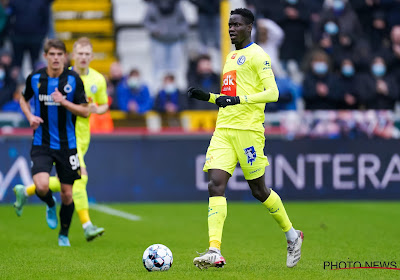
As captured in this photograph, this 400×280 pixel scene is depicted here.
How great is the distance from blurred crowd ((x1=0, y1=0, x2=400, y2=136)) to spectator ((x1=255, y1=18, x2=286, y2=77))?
21 mm

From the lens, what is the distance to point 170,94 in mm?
16844

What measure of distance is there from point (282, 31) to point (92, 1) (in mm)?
5207

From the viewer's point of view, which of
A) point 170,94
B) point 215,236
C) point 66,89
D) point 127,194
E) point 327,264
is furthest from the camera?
point 170,94

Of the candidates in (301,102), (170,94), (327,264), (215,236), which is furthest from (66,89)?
(301,102)

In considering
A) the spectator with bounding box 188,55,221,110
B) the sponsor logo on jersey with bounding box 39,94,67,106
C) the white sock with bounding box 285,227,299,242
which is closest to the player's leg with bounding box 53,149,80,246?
the sponsor logo on jersey with bounding box 39,94,67,106

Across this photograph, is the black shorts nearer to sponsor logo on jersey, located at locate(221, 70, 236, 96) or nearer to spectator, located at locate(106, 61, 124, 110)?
sponsor logo on jersey, located at locate(221, 70, 236, 96)

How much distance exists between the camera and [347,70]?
17297 mm

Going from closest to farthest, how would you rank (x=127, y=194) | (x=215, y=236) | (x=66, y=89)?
(x=215, y=236), (x=66, y=89), (x=127, y=194)

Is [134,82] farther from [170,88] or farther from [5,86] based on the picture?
[5,86]

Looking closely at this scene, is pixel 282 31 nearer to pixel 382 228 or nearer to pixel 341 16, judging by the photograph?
pixel 341 16

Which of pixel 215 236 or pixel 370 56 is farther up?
pixel 370 56

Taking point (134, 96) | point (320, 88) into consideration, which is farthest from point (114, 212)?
point (320, 88)

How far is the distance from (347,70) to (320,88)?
970 mm

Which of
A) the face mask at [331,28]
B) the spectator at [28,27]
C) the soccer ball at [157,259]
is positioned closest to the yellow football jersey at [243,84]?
the soccer ball at [157,259]
